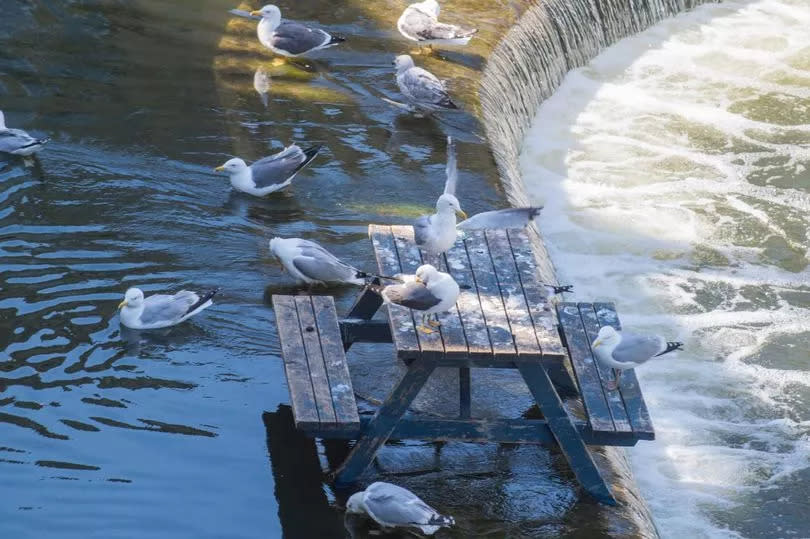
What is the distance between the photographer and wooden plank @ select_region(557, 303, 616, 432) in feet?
21.3

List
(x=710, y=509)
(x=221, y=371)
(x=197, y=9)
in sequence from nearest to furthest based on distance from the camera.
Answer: (x=221, y=371) → (x=710, y=509) → (x=197, y=9)

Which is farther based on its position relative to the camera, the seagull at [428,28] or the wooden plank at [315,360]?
the seagull at [428,28]

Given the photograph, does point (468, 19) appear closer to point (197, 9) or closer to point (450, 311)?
point (197, 9)

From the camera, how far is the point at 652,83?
1596 centimetres

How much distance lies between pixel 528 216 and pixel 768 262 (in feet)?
13.9

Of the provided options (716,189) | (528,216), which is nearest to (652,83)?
(716,189)

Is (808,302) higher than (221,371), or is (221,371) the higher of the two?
(221,371)

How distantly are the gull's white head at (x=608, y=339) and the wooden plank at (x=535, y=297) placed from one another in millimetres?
394

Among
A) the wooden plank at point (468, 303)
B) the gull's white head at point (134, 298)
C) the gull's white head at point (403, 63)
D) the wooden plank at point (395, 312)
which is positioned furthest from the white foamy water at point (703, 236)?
the gull's white head at point (134, 298)

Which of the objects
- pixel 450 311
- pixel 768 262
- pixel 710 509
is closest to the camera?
pixel 450 311

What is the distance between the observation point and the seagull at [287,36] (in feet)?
38.8

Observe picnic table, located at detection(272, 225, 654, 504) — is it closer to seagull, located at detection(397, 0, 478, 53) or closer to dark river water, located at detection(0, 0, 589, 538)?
dark river water, located at detection(0, 0, 589, 538)

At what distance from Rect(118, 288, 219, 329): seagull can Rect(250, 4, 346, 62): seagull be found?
4.73 meters

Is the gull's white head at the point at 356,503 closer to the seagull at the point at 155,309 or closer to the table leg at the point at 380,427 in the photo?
the table leg at the point at 380,427
